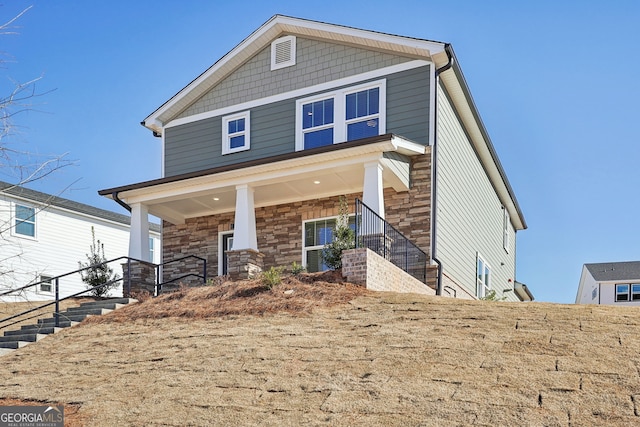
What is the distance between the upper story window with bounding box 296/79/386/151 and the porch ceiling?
48.2 inches

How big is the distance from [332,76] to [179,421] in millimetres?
11604

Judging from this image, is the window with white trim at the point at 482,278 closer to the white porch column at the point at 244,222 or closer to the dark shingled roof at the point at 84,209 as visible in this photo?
the white porch column at the point at 244,222

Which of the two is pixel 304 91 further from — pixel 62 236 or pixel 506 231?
pixel 62 236

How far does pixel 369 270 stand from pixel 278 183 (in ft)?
13.8

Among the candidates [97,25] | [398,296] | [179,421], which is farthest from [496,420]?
[97,25]

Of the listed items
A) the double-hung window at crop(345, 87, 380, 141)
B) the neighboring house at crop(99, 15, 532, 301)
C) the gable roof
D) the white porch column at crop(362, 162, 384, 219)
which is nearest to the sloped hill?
the white porch column at crop(362, 162, 384, 219)

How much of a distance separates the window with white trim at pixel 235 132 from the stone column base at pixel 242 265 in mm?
3601

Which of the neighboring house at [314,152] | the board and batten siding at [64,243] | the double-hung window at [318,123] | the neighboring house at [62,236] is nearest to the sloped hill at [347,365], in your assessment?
the neighboring house at [314,152]

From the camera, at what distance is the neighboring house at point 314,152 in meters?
15.2

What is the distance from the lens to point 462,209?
58.4 feet

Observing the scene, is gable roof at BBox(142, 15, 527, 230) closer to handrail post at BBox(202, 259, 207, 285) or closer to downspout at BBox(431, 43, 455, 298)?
downspout at BBox(431, 43, 455, 298)

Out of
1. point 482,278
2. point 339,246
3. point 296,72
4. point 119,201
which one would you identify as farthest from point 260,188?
point 482,278

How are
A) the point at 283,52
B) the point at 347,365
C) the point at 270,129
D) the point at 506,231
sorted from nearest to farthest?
1. the point at 347,365
2. the point at 270,129
3. the point at 283,52
4. the point at 506,231

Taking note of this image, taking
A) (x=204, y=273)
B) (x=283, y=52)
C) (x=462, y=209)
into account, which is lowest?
(x=204, y=273)
